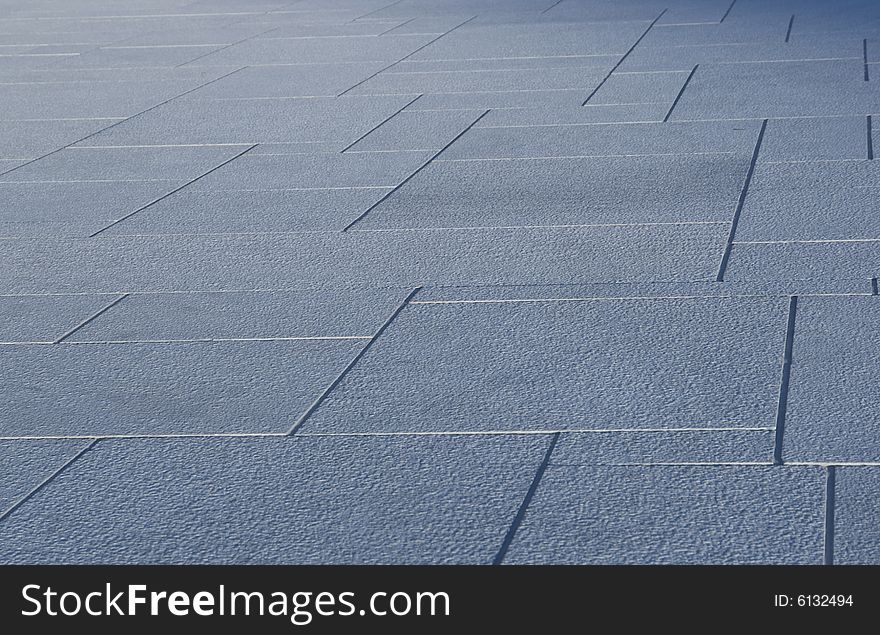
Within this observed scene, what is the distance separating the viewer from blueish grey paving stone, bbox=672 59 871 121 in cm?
898

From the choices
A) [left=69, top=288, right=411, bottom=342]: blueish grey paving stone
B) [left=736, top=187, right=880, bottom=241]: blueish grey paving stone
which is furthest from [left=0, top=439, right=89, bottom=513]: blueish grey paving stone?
[left=736, top=187, right=880, bottom=241]: blueish grey paving stone

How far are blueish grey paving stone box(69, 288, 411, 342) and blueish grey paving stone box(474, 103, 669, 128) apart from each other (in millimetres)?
3707

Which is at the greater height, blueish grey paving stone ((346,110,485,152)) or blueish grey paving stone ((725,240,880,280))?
blueish grey paving stone ((725,240,880,280))

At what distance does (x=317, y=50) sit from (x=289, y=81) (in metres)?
1.97

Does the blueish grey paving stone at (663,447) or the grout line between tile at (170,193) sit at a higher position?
the blueish grey paving stone at (663,447)

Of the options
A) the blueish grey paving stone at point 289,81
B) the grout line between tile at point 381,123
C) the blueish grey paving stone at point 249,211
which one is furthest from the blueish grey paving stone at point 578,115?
the blueish grey paving stone at point 249,211

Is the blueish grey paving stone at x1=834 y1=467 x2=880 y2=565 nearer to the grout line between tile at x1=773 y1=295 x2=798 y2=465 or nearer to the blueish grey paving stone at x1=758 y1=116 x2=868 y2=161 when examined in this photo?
the grout line between tile at x1=773 y1=295 x2=798 y2=465

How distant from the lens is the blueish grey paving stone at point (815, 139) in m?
7.62

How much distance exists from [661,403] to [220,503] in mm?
1433

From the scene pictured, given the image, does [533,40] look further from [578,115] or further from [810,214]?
[810,214]

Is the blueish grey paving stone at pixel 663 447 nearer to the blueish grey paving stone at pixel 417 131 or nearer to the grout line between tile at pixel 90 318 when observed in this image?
the grout line between tile at pixel 90 318

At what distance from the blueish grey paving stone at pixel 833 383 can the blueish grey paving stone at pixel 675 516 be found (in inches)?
7.4

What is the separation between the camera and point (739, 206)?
6.61 m

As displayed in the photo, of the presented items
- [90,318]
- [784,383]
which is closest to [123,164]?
[90,318]
